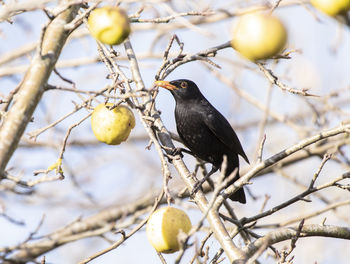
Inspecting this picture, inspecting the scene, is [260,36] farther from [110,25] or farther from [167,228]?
[167,228]

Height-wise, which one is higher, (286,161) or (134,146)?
(134,146)

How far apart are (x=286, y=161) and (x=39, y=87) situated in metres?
3.44

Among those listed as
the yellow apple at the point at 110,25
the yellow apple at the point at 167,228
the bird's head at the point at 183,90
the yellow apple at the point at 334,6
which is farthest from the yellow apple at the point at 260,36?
the bird's head at the point at 183,90

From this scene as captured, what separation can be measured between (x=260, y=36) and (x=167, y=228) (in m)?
0.94

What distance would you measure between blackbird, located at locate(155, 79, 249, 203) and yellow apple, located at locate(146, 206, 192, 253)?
2.15 meters

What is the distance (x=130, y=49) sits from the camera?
3533 mm

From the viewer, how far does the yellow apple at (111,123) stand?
8.57 feet

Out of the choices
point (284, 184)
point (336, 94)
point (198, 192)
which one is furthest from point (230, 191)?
point (284, 184)

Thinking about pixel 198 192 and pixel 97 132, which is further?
pixel 198 192

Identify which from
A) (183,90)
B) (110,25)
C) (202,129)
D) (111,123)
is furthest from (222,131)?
(110,25)

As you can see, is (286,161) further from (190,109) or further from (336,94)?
(190,109)

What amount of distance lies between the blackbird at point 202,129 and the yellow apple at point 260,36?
2.49m

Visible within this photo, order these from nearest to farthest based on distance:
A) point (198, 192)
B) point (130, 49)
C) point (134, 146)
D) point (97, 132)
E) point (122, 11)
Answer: point (122, 11) → point (97, 132) → point (198, 192) → point (130, 49) → point (134, 146)

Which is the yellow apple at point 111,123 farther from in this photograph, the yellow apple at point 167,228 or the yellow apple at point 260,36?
the yellow apple at point 260,36
